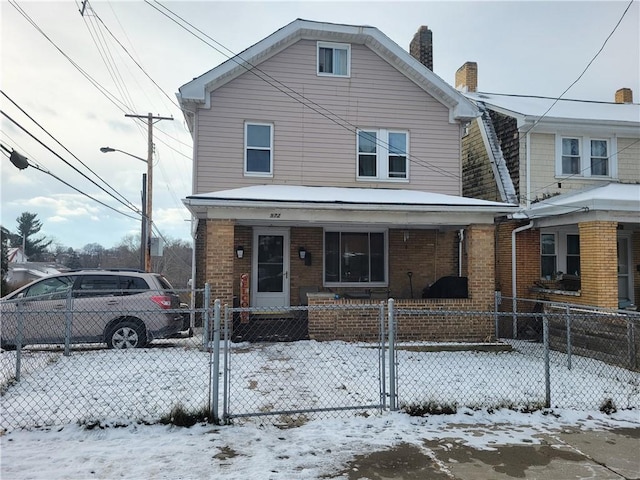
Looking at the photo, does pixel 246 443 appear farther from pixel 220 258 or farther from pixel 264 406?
pixel 220 258

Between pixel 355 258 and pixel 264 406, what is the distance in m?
8.00

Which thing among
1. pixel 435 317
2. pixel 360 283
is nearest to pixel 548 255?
pixel 435 317

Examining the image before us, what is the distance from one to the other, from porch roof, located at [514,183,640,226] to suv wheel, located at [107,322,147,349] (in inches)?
402

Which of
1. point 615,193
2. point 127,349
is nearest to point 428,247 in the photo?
point 615,193

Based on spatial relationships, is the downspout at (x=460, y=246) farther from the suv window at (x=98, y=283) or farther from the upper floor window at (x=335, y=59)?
the suv window at (x=98, y=283)

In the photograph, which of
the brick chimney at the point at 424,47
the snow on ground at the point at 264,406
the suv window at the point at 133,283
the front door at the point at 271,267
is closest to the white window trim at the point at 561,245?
the snow on ground at the point at 264,406

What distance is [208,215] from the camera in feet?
32.6

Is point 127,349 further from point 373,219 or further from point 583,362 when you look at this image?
point 583,362

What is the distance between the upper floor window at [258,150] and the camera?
11773 millimetres

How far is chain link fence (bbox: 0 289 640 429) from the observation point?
18.0 feet

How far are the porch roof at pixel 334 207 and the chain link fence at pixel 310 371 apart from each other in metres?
2.06

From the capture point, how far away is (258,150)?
1184 centimetres

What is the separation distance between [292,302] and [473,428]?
8.09 metres

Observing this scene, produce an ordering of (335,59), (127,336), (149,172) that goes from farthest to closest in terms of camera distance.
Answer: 1. (149,172)
2. (335,59)
3. (127,336)
